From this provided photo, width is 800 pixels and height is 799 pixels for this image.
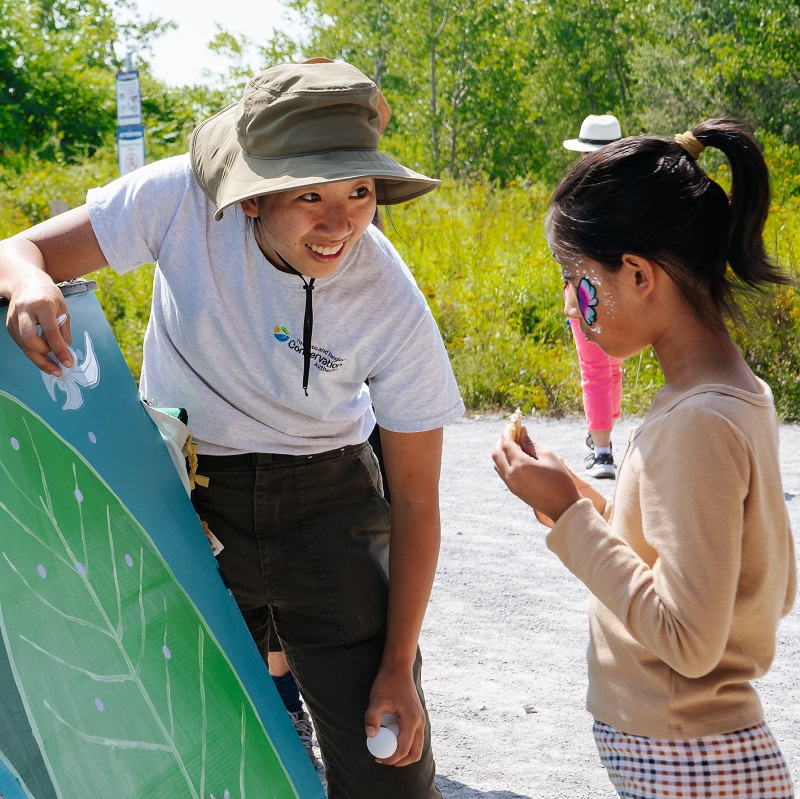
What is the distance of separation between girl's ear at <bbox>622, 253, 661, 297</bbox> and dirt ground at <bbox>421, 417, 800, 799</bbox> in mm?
1640

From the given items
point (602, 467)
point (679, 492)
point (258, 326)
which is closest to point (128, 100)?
point (602, 467)

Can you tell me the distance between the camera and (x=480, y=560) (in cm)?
441

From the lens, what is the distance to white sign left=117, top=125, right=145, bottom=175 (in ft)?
27.7

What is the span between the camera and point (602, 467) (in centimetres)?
542

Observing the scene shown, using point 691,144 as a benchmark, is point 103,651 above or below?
below

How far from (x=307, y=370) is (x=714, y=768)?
0.94 meters

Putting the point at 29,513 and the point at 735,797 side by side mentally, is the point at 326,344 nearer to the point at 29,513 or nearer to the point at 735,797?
the point at 29,513

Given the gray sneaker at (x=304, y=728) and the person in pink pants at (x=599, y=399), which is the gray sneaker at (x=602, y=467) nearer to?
the person in pink pants at (x=599, y=399)

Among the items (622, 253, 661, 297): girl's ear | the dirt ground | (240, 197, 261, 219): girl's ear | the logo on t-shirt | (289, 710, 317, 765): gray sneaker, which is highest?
(240, 197, 261, 219): girl's ear

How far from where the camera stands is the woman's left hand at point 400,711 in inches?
74.0

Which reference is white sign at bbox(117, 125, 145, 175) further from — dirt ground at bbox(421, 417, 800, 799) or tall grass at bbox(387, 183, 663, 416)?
dirt ground at bbox(421, 417, 800, 799)

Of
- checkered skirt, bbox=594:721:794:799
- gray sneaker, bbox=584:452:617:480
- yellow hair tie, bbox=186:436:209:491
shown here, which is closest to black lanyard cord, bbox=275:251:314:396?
yellow hair tie, bbox=186:436:209:491

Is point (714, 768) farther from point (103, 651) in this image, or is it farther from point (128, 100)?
point (128, 100)

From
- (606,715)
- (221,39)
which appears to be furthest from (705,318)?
(221,39)
